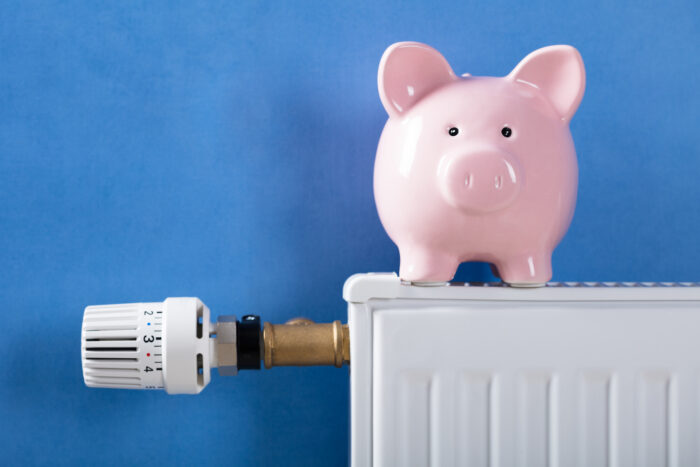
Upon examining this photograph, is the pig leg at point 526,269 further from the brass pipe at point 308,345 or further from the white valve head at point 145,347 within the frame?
the white valve head at point 145,347

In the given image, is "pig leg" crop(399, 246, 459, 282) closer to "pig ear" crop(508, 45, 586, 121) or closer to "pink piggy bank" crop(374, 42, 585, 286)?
"pink piggy bank" crop(374, 42, 585, 286)

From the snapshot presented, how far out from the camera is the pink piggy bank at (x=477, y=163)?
1.88ft

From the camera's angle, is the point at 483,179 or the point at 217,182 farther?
the point at 217,182

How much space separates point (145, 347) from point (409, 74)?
0.38 meters

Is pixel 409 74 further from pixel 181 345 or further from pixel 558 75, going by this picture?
pixel 181 345

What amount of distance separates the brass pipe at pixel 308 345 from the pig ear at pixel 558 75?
0.31 meters

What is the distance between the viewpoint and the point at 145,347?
63cm

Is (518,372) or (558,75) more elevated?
(558,75)

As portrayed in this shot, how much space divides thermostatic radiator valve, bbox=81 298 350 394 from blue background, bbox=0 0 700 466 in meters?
0.12

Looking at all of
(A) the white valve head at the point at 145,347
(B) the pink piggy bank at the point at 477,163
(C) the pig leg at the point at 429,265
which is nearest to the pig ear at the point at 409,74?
(B) the pink piggy bank at the point at 477,163

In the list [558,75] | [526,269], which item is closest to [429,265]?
[526,269]

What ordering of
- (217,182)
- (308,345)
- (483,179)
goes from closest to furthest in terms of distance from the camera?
(483,179), (308,345), (217,182)

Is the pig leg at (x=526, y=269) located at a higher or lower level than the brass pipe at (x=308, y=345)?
higher

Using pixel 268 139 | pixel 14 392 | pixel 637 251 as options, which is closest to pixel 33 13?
pixel 268 139
